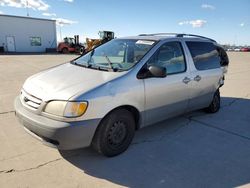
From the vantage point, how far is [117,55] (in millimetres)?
4141

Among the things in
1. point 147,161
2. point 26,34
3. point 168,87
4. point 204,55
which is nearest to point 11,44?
point 26,34

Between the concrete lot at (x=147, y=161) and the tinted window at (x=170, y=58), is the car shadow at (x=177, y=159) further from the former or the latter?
the tinted window at (x=170, y=58)

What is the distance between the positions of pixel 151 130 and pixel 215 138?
116 cm

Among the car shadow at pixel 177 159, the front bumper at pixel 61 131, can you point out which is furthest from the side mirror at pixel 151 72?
the car shadow at pixel 177 159

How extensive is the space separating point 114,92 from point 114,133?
0.63 meters

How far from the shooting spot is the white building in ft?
118

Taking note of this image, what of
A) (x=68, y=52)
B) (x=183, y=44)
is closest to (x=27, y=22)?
(x=68, y=52)

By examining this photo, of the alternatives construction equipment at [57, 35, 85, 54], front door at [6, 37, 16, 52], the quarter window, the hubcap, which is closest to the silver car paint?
the hubcap

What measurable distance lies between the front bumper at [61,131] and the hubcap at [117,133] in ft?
1.23

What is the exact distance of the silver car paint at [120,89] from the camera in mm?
3018

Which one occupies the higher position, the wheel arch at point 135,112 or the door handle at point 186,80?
the door handle at point 186,80

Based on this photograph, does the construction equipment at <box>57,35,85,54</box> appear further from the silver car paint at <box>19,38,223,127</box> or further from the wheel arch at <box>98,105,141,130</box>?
the wheel arch at <box>98,105,141,130</box>

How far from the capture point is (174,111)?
4348mm

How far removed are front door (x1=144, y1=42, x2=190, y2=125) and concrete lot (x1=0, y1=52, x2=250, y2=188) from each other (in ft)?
1.57
